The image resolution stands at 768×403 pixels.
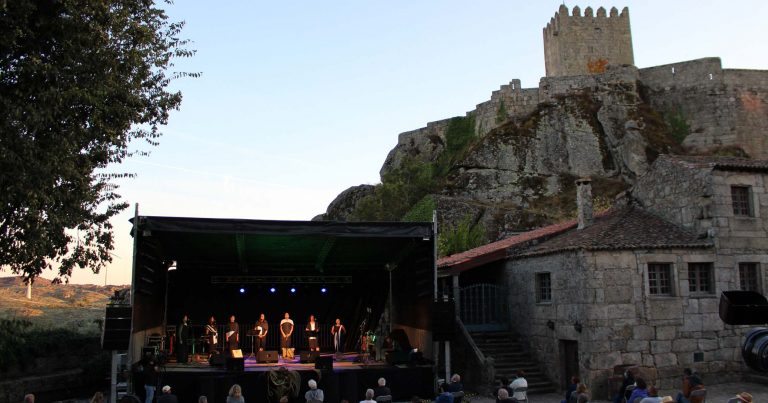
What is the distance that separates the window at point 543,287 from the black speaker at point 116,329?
33.6 feet

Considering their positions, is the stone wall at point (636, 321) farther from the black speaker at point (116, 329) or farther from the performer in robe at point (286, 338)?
the black speaker at point (116, 329)

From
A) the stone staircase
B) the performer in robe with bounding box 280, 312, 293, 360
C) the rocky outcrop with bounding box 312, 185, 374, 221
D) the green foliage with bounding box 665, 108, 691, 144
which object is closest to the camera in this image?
the stone staircase

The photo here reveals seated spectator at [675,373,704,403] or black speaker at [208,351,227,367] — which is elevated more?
seated spectator at [675,373,704,403]

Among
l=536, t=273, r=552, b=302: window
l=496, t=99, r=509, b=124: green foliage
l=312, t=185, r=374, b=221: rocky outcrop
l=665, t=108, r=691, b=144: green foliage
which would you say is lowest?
l=536, t=273, r=552, b=302: window

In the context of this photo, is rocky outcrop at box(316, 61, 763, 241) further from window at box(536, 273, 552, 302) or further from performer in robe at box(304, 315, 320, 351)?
performer in robe at box(304, 315, 320, 351)

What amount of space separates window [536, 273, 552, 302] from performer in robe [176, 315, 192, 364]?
370 inches

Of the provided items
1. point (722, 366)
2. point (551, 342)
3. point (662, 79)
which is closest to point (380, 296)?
point (551, 342)

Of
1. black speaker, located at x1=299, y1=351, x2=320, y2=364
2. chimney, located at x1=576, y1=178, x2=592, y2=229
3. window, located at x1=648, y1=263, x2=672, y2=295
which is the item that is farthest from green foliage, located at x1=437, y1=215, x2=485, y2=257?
window, located at x1=648, y1=263, x2=672, y2=295

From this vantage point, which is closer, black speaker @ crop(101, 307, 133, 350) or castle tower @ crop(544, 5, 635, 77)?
black speaker @ crop(101, 307, 133, 350)

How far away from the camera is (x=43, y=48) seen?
11539 mm

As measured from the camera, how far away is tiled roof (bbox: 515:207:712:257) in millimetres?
14523

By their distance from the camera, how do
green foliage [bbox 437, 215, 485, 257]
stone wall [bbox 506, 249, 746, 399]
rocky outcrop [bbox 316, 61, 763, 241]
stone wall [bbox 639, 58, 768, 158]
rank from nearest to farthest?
stone wall [bbox 506, 249, 746, 399], green foliage [bbox 437, 215, 485, 257], rocky outcrop [bbox 316, 61, 763, 241], stone wall [bbox 639, 58, 768, 158]

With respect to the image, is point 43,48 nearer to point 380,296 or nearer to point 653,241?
point 380,296

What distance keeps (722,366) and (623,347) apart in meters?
2.83
